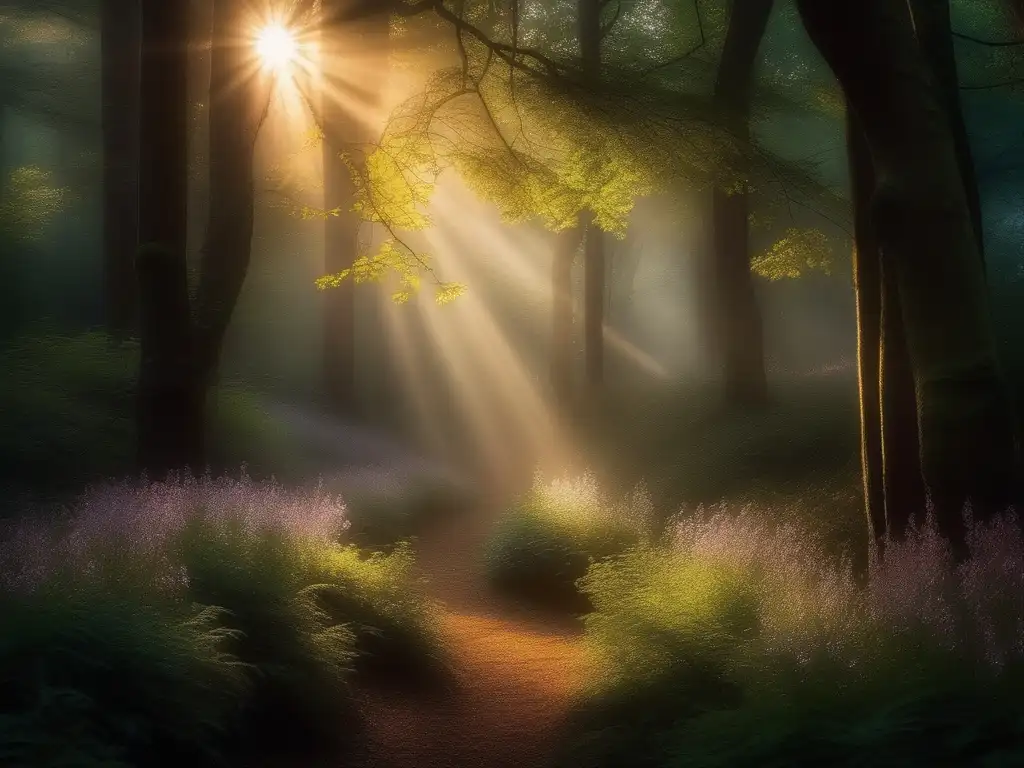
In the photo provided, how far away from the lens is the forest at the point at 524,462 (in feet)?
15.7

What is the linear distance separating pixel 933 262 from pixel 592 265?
1671 cm

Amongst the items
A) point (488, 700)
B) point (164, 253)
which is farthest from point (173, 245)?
point (488, 700)

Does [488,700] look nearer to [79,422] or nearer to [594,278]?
[79,422]

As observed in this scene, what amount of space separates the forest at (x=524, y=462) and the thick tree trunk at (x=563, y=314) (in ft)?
0.53

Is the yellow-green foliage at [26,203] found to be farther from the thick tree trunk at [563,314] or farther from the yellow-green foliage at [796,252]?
the yellow-green foliage at [796,252]

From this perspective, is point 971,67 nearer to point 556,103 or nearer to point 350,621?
point 556,103

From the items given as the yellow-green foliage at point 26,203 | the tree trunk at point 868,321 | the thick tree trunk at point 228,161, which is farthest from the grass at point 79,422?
the tree trunk at point 868,321

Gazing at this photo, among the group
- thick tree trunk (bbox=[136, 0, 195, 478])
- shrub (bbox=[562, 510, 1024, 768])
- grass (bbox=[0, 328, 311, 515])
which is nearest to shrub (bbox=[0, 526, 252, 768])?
shrub (bbox=[562, 510, 1024, 768])

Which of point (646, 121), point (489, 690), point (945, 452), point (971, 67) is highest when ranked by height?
point (971, 67)

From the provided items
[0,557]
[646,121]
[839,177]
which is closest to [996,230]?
[839,177]

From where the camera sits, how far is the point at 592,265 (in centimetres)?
2248

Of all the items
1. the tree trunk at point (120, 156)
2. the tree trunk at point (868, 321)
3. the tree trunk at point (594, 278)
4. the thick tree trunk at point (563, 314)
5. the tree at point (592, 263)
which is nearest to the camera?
the tree trunk at point (868, 321)

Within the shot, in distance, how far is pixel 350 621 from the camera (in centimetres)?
710

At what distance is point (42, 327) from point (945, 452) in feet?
51.1
